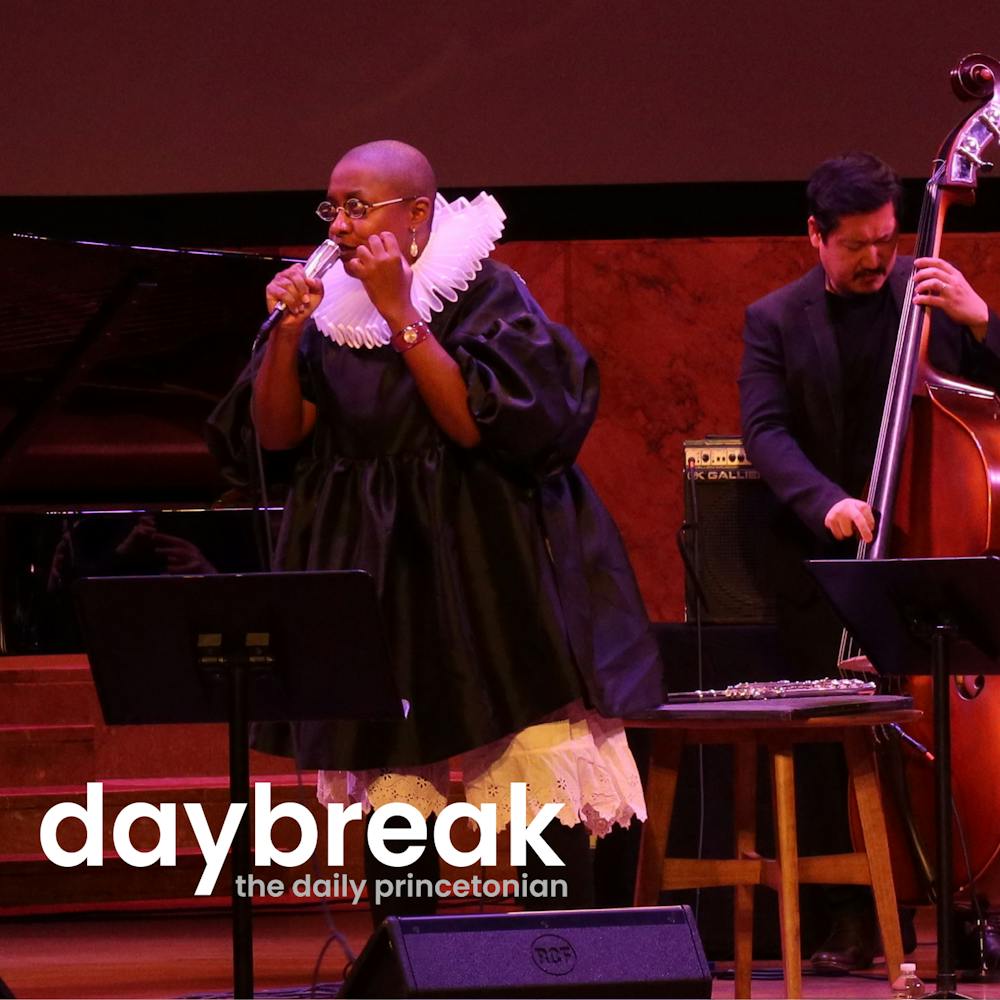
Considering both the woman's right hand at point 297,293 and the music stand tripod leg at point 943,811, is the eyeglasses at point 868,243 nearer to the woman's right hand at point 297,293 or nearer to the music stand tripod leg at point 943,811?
the music stand tripod leg at point 943,811

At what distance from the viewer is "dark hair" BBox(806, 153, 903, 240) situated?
362cm

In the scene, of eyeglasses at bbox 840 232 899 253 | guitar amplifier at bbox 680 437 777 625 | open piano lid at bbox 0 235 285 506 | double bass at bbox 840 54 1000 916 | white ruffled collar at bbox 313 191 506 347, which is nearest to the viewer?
white ruffled collar at bbox 313 191 506 347

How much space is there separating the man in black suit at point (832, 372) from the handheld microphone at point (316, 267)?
1.24 m

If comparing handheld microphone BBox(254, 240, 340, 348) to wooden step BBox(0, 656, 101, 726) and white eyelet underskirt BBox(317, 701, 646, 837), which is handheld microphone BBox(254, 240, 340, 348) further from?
wooden step BBox(0, 656, 101, 726)

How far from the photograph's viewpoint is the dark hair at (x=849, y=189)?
3.62 metres

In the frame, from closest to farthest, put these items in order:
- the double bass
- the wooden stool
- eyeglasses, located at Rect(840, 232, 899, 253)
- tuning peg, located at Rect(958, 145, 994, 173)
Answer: the wooden stool
the double bass
tuning peg, located at Rect(958, 145, 994, 173)
eyeglasses, located at Rect(840, 232, 899, 253)

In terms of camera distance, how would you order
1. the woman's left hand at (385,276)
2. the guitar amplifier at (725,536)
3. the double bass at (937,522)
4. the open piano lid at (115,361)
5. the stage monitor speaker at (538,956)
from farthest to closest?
1. the open piano lid at (115,361)
2. the guitar amplifier at (725,536)
3. the double bass at (937,522)
4. the woman's left hand at (385,276)
5. the stage monitor speaker at (538,956)

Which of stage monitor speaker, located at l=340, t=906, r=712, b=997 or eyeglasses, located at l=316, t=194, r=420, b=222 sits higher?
eyeglasses, located at l=316, t=194, r=420, b=222

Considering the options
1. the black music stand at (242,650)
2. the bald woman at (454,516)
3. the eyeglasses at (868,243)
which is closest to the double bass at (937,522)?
the eyeglasses at (868,243)

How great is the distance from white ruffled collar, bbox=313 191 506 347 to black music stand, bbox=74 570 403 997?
568 millimetres

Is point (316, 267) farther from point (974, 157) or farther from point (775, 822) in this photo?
point (974, 157)

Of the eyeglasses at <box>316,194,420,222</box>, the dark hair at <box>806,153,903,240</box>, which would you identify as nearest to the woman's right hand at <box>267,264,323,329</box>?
the eyeglasses at <box>316,194,420,222</box>

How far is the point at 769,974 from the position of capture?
3.69 meters

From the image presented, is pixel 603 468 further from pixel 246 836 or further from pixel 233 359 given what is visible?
pixel 246 836
